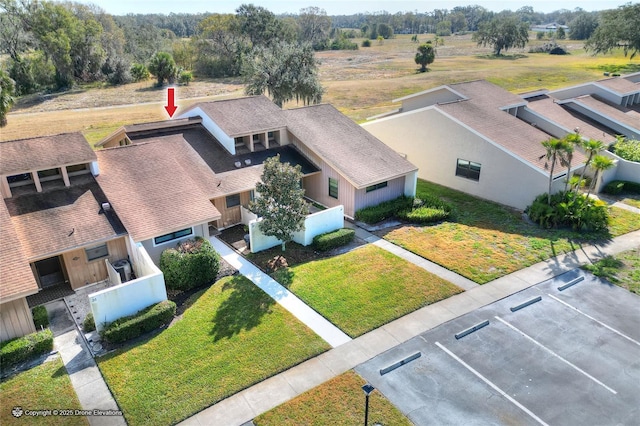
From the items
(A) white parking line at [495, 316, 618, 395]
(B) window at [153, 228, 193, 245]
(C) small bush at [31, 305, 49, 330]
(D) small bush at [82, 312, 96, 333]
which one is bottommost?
(A) white parking line at [495, 316, 618, 395]

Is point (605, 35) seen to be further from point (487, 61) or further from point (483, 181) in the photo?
point (483, 181)

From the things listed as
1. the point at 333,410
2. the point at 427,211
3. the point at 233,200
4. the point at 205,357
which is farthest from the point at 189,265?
the point at 427,211

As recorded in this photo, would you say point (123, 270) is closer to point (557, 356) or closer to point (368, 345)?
point (368, 345)

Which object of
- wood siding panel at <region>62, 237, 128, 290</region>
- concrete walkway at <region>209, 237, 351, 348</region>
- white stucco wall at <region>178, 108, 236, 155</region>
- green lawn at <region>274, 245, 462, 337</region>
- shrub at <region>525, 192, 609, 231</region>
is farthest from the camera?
white stucco wall at <region>178, 108, 236, 155</region>

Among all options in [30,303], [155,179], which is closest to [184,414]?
[30,303]

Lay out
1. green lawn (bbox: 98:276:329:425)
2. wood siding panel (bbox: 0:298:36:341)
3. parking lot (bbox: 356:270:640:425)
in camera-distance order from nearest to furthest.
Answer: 1. parking lot (bbox: 356:270:640:425)
2. green lawn (bbox: 98:276:329:425)
3. wood siding panel (bbox: 0:298:36:341)

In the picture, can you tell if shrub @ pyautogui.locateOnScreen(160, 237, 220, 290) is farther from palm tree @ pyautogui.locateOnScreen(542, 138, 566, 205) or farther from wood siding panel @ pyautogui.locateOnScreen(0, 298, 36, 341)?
palm tree @ pyautogui.locateOnScreen(542, 138, 566, 205)

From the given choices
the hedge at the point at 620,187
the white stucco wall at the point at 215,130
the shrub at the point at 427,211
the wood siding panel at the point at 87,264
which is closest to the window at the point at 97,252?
the wood siding panel at the point at 87,264

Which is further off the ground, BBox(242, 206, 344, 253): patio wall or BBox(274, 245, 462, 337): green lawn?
BBox(242, 206, 344, 253): patio wall

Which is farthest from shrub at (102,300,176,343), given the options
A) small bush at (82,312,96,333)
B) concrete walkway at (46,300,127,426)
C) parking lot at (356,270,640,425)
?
parking lot at (356,270,640,425)
